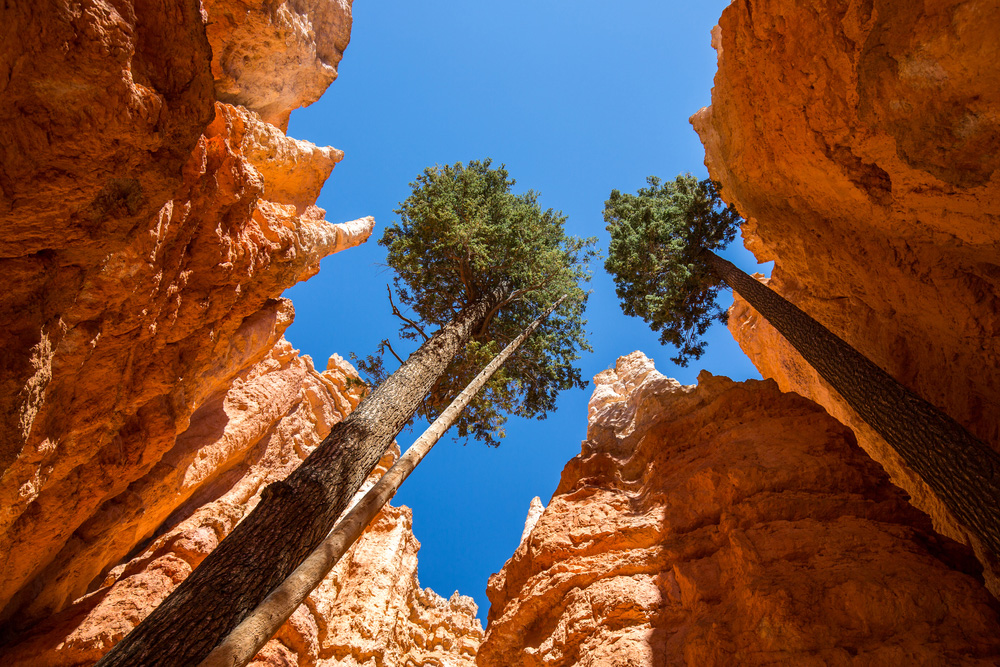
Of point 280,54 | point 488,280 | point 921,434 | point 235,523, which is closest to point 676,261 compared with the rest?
point 488,280

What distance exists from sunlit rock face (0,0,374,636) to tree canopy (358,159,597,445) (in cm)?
238

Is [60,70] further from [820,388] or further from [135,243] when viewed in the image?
[820,388]

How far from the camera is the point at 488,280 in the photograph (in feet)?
40.8

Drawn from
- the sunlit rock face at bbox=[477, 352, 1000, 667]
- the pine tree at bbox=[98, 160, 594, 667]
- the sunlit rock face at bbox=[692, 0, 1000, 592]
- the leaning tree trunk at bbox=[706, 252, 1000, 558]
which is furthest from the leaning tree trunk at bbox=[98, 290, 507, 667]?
the sunlit rock face at bbox=[692, 0, 1000, 592]

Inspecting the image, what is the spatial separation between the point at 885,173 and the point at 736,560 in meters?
Result: 5.52

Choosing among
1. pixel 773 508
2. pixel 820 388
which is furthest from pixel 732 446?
pixel 820 388

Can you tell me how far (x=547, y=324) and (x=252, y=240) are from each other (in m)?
8.90

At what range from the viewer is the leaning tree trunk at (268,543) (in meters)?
3.71

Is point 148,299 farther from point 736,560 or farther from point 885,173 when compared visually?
point 885,173

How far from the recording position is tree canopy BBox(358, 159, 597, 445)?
11086 mm

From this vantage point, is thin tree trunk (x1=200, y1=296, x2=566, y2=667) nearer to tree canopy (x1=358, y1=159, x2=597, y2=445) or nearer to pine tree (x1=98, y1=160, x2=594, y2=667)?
pine tree (x1=98, y1=160, x2=594, y2=667)

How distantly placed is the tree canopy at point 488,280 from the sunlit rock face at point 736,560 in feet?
11.3

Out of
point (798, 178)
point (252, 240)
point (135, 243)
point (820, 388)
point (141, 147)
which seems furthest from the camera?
point (820, 388)

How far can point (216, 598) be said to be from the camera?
406 cm
